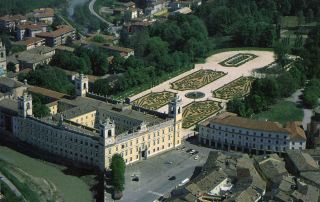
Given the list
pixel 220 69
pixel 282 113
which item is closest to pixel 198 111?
pixel 282 113

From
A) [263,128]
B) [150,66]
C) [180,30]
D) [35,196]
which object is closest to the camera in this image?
[35,196]

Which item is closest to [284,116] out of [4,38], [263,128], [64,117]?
[263,128]

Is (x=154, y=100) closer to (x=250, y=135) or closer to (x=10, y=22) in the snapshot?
(x=250, y=135)

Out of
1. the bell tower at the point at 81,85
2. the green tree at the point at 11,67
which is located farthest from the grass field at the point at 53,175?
the green tree at the point at 11,67

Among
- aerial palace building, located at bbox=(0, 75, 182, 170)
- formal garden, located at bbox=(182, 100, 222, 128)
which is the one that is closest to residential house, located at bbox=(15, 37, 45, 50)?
Answer: aerial palace building, located at bbox=(0, 75, 182, 170)

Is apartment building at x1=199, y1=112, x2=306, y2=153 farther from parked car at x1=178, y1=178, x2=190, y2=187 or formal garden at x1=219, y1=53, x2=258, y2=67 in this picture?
formal garden at x1=219, y1=53, x2=258, y2=67

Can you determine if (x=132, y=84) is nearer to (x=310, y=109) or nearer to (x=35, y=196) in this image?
(x=310, y=109)
